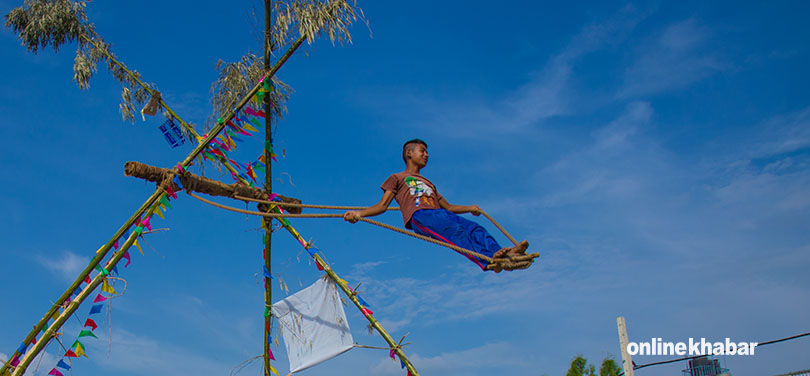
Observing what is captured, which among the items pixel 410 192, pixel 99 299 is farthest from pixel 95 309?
pixel 410 192

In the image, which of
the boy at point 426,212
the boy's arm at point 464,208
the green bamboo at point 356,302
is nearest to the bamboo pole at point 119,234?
the green bamboo at point 356,302

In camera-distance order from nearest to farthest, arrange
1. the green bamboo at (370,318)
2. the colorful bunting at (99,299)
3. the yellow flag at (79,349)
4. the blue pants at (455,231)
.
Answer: the blue pants at (455,231)
the yellow flag at (79,349)
the colorful bunting at (99,299)
the green bamboo at (370,318)

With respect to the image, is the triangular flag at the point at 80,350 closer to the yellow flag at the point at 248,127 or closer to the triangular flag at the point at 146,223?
the triangular flag at the point at 146,223

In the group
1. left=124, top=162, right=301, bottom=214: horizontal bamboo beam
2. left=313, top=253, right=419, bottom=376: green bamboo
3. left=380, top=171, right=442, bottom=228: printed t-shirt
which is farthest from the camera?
left=313, top=253, right=419, bottom=376: green bamboo

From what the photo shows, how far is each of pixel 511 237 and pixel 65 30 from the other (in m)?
5.88

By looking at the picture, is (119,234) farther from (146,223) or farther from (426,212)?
(426,212)

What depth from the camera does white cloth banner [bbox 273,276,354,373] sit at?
821cm

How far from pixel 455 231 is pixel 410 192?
707mm

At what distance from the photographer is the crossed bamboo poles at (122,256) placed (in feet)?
21.2

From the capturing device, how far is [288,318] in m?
8.34

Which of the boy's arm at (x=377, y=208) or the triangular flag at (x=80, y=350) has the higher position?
the boy's arm at (x=377, y=208)

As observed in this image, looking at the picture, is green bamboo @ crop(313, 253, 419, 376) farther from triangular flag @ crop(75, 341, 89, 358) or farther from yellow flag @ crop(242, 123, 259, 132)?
triangular flag @ crop(75, 341, 89, 358)

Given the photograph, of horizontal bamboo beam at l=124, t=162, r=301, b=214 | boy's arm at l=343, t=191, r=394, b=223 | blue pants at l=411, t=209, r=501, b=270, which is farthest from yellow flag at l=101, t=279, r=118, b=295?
blue pants at l=411, t=209, r=501, b=270

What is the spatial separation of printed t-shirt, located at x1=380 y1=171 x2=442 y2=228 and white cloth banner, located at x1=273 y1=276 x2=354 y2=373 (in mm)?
2890
